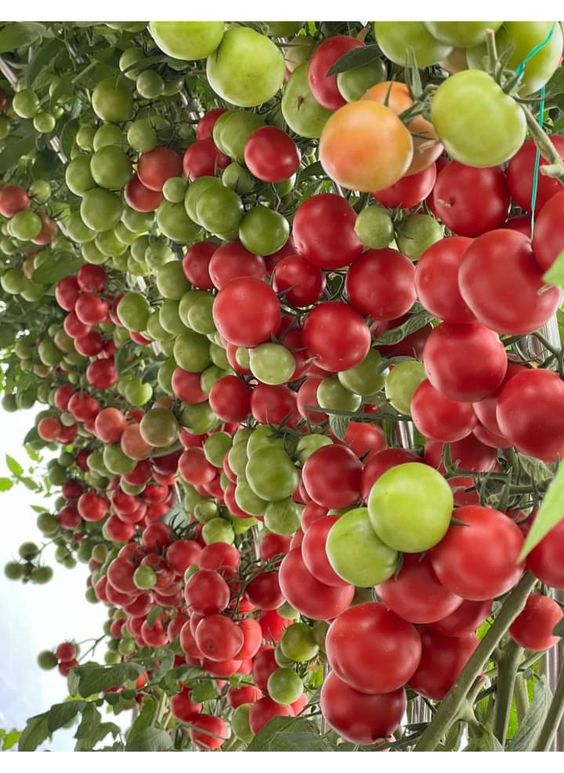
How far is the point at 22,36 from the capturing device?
964mm

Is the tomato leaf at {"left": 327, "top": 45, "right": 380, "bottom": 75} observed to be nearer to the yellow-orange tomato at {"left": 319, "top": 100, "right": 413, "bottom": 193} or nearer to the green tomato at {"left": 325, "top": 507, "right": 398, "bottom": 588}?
the yellow-orange tomato at {"left": 319, "top": 100, "right": 413, "bottom": 193}

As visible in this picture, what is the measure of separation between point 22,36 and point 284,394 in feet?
1.86

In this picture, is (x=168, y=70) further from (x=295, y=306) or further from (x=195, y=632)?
(x=195, y=632)

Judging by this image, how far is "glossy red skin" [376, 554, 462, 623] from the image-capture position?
0.47 metres

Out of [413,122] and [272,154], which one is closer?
[413,122]

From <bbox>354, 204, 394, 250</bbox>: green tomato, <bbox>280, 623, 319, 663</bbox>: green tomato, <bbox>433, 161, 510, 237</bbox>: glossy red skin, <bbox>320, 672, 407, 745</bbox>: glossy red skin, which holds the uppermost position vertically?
<bbox>433, 161, 510, 237</bbox>: glossy red skin

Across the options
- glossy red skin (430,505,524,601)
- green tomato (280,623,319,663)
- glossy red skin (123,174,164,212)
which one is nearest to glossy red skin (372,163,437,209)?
glossy red skin (430,505,524,601)

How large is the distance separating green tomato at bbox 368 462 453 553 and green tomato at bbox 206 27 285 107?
315mm

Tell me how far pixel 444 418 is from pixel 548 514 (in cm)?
26

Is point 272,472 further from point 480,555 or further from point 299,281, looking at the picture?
point 480,555

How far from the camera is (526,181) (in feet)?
1.57

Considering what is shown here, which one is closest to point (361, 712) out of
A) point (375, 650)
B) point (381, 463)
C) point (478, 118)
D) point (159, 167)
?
point (375, 650)

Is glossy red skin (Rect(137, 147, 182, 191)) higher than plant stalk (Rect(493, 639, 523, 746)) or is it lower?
higher
